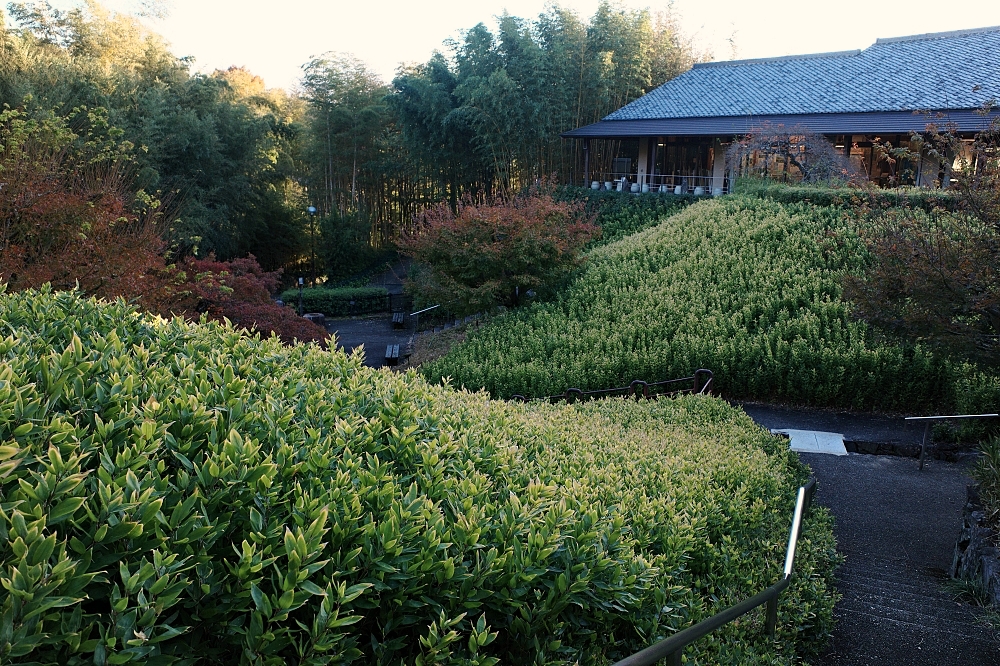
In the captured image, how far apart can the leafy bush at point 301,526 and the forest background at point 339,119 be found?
15395mm

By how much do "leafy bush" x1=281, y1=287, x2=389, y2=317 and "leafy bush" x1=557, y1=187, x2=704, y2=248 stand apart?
7.62 meters

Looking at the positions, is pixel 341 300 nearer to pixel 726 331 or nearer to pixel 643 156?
pixel 643 156

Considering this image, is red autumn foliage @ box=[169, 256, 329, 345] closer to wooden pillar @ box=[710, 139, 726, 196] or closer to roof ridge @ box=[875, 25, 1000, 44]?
wooden pillar @ box=[710, 139, 726, 196]

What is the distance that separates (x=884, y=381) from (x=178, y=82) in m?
23.5

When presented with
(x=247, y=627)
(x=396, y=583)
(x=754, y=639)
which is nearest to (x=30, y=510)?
(x=247, y=627)

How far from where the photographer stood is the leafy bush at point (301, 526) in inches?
61.1

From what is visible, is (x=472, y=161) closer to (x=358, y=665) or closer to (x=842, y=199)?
(x=842, y=199)

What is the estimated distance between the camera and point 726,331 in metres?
11.2

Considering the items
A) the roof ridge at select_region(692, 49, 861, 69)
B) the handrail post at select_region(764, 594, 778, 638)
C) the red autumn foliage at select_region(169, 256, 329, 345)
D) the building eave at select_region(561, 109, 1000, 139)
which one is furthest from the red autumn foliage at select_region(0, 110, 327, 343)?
the roof ridge at select_region(692, 49, 861, 69)

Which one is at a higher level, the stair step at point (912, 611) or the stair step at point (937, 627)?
the stair step at point (937, 627)

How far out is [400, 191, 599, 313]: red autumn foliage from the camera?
547 inches

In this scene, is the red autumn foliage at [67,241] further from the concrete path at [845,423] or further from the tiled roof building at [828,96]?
the tiled roof building at [828,96]

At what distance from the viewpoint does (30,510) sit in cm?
156

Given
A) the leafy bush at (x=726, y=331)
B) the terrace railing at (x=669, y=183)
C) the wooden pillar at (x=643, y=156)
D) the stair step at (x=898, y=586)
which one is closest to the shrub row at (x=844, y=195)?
the leafy bush at (x=726, y=331)
